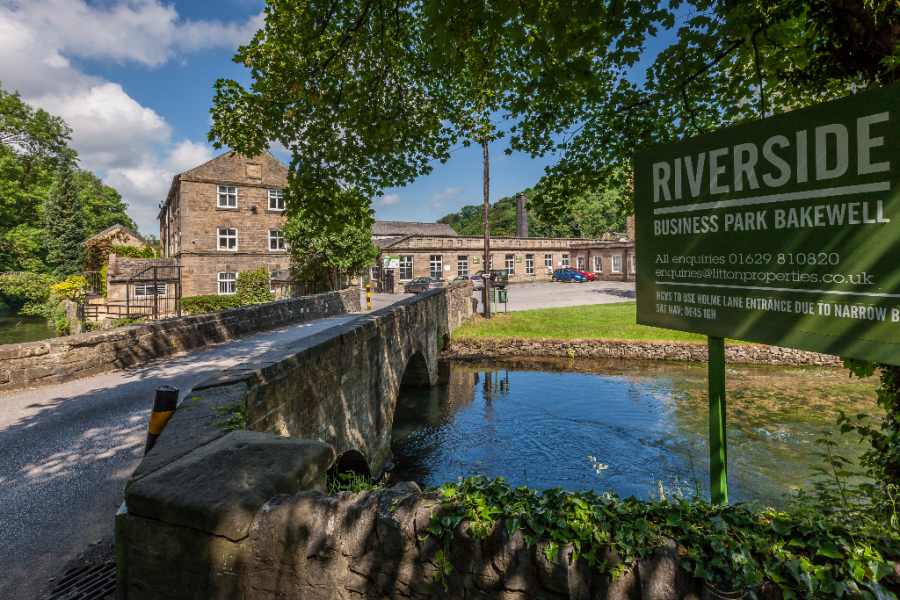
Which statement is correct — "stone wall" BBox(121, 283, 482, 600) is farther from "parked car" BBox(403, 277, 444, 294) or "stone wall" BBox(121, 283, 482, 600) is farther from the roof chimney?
the roof chimney

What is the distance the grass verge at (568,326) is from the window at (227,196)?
1879 centimetres

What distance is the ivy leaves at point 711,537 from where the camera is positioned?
1921mm

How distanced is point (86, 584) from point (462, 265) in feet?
128

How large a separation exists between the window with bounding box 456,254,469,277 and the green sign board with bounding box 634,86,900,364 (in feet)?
124

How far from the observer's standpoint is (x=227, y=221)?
2955cm

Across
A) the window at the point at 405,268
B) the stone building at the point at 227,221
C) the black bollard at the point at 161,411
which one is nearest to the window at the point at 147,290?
the stone building at the point at 227,221

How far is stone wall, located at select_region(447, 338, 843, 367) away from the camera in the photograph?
1656 cm

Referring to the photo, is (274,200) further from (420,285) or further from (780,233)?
(780,233)

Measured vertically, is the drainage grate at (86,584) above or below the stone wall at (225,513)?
below

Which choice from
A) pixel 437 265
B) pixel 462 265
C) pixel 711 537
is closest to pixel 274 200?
pixel 437 265

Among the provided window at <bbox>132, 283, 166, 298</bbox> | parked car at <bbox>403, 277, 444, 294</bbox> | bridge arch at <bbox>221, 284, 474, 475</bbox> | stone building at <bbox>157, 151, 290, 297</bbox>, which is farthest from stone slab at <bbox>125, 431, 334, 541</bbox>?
parked car at <bbox>403, 277, 444, 294</bbox>

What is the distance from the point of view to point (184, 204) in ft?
92.1

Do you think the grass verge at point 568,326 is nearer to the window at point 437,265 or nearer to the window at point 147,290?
the window at point 437,265

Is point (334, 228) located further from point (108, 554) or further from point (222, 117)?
point (108, 554)
